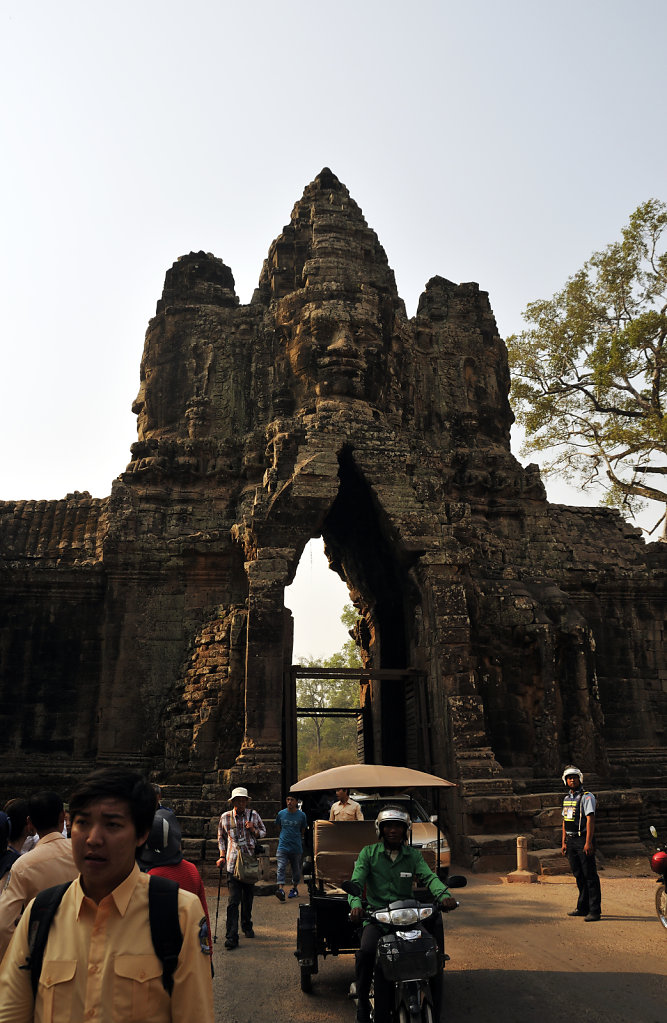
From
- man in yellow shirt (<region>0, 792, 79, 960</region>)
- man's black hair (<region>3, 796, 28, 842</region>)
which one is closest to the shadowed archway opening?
man's black hair (<region>3, 796, 28, 842</region>)

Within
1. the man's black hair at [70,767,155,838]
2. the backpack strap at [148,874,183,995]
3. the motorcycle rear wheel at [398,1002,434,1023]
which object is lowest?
the motorcycle rear wheel at [398,1002,434,1023]

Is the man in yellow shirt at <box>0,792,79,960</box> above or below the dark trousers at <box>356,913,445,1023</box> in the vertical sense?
above

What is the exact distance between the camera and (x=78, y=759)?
14.5m

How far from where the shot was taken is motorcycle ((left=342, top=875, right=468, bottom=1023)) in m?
4.05

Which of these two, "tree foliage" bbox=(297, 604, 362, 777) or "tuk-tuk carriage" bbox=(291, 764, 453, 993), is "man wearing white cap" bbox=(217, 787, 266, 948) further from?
"tree foliage" bbox=(297, 604, 362, 777)

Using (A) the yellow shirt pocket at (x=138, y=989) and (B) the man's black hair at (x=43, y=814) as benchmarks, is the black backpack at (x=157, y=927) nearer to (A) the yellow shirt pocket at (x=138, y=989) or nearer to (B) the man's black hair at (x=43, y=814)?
(A) the yellow shirt pocket at (x=138, y=989)

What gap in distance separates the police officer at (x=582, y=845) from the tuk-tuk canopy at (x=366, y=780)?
7.12 feet

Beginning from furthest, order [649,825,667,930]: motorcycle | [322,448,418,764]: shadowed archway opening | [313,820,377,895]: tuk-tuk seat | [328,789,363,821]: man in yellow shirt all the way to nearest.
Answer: [322,448,418,764]: shadowed archway opening, [328,789,363,821]: man in yellow shirt, [649,825,667,930]: motorcycle, [313,820,377,895]: tuk-tuk seat

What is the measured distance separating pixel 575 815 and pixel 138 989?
724 cm

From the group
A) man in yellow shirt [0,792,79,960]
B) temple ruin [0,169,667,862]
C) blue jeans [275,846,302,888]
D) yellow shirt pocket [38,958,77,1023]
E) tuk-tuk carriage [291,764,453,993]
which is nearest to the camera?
yellow shirt pocket [38,958,77,1023]

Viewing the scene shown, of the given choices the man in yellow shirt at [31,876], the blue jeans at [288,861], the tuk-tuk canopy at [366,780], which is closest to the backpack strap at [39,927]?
the man in yellow shirt at [31,876]

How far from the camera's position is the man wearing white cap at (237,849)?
7.18 metres

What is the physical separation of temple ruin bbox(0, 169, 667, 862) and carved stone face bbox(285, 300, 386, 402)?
5 cm

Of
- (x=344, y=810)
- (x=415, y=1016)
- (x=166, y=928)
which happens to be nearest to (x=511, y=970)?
(x=415, y=1016)
